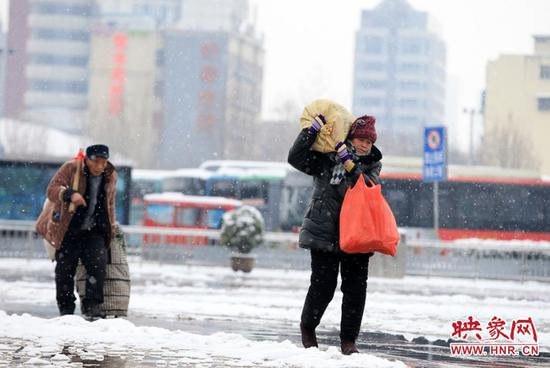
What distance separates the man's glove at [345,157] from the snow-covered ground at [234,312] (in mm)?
1221

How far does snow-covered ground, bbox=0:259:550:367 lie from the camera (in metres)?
8.34

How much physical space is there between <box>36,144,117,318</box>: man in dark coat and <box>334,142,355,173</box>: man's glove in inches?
132

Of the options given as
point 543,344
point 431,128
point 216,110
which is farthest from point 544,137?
point 543,344

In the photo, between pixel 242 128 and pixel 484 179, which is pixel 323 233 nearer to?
pixel 484 179

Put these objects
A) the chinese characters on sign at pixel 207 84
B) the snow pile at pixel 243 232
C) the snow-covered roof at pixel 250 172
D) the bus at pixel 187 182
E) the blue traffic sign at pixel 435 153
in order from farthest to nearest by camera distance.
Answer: the chinese characters on sign at pixel 207 84 < the bus at pixel 187 182 < the snow-covered roof at pixel 250 172 < the blue traffic sign at pixel 435 153 < the snow pile at pixel 243 232

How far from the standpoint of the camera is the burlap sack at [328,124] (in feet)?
28.7

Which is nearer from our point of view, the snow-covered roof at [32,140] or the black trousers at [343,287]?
the black trousers at [343,287]

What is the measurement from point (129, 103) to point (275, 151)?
2111cm

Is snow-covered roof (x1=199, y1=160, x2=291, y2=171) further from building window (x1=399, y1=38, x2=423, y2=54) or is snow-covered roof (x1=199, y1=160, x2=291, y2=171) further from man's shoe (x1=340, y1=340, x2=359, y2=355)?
building window (x1=399, y1=38, x2=423, y2=54)

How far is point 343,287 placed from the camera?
8805mm

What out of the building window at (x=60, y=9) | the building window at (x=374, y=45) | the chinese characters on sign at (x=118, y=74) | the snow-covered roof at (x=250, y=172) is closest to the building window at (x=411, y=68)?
the building window at (x=374, y=45)

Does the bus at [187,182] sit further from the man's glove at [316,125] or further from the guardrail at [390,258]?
the man's glove at [316,125]

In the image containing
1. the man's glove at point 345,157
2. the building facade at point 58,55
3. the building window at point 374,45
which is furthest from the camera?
the building window at point 374,45

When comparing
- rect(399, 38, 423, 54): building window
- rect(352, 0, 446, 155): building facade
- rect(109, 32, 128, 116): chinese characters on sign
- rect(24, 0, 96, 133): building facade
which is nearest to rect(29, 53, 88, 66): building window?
rect(24, 0, 96, 133): building facade
